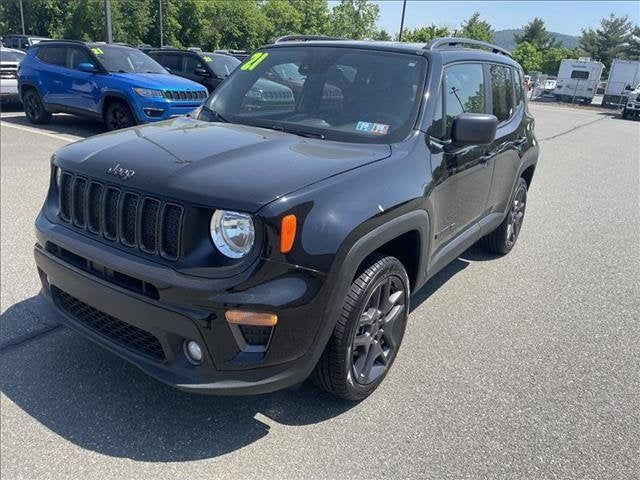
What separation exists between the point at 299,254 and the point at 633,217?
6.66 meters

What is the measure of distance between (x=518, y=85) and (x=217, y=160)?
3.63 m

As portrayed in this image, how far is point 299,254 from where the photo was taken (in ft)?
7.62

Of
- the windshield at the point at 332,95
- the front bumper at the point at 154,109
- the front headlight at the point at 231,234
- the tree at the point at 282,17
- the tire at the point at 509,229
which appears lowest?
the tire at the point at 509,229

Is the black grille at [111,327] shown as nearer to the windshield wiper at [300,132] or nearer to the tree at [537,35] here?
the windshield wiper at [300,132]

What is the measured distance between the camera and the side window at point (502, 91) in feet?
14.8

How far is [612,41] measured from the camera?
71688 mm

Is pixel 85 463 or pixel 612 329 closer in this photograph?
pixel 85 463

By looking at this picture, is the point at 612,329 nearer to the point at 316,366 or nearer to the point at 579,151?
the point at 316,366

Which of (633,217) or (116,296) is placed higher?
(116,296)

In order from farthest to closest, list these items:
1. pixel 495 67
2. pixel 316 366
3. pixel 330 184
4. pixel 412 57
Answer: pixel 495 67 < pixel 412 57 < pixel 316 366 < pixel 330 184

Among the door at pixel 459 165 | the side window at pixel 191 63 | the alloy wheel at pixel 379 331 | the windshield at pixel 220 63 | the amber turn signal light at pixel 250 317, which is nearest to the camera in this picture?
the amber turn signal light at pixel 250 317

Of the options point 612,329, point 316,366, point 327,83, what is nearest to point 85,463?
point 316,366

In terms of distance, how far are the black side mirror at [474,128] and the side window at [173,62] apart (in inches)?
474

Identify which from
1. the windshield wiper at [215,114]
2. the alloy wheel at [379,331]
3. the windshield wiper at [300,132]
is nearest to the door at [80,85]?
the windshield wiper at [215,114]
